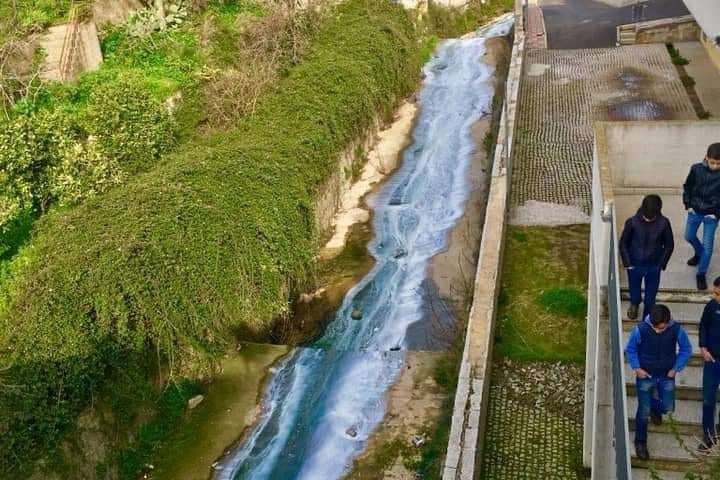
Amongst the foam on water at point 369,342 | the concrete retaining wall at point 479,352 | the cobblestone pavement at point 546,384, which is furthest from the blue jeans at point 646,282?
the foam on water at point 369,342

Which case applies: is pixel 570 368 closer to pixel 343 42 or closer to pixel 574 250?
pixel 574 250

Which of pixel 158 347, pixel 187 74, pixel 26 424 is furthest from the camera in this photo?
pixel 187 74

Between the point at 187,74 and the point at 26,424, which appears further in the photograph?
the point at 187,74

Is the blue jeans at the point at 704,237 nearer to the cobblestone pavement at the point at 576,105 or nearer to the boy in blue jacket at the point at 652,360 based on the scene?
the boy in blue jacket at the point at 652,360

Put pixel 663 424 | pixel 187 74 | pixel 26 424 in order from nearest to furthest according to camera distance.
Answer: pixel 663 424
pixel 26 424
pixel 187 74

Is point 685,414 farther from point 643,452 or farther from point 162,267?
point 162,267

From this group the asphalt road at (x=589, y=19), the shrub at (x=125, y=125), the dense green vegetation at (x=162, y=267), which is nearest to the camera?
the dense green vegetation at (x=162, y=267)

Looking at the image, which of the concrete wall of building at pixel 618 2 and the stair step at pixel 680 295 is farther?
the concrete wall of building at pixel 618 2

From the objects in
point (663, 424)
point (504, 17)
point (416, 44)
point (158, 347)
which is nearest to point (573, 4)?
point (504, 17)
